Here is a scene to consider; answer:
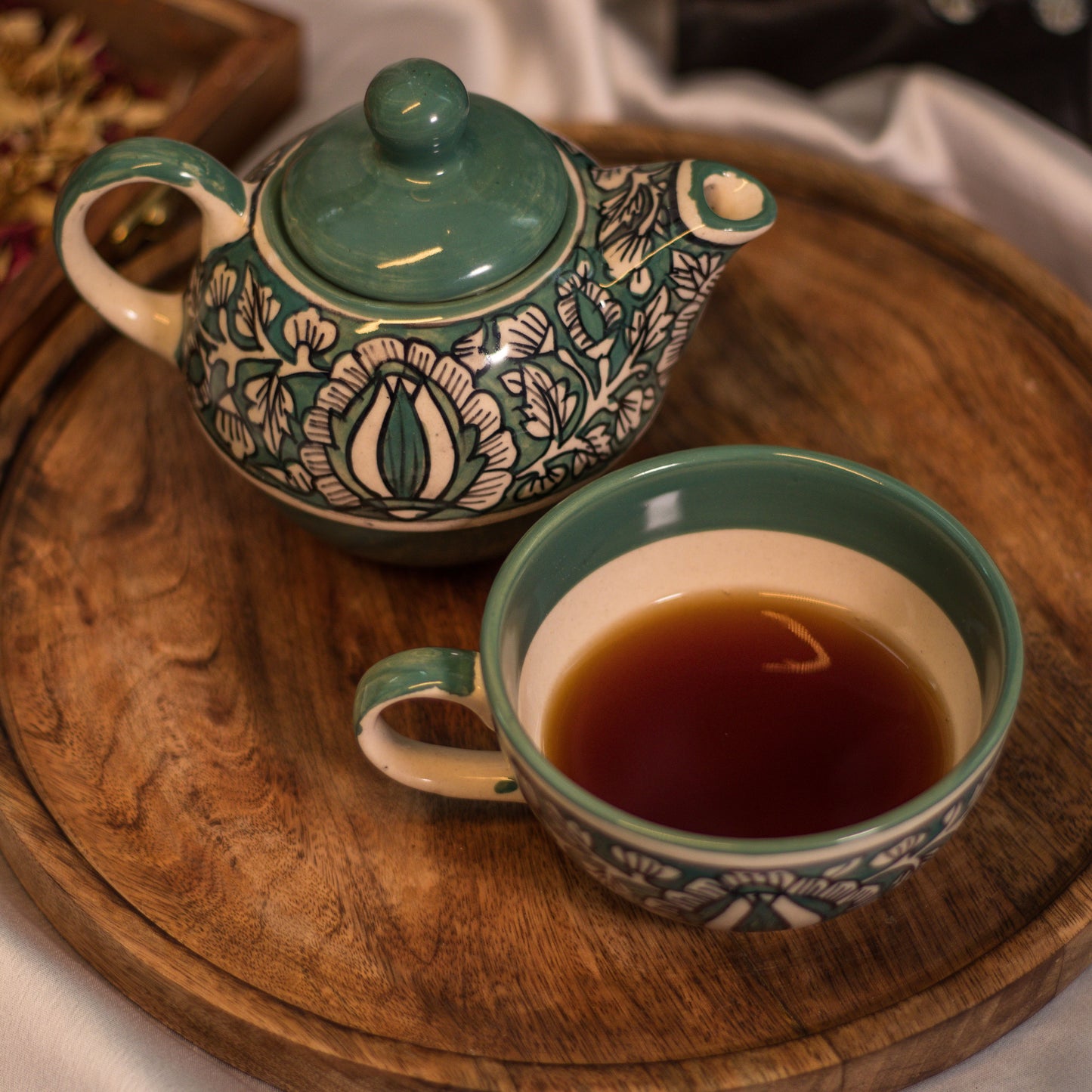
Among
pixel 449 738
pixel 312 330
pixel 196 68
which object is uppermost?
pixel 312 330

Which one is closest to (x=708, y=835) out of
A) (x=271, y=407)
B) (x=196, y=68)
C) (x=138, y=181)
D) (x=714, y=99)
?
(x=271, y=407)

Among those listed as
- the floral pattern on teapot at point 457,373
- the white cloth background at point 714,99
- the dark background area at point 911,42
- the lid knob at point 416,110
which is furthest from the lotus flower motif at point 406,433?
the dark background area at point 911,42

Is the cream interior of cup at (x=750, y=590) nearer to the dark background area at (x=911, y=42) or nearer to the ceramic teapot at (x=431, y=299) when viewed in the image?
the ceramic teapot at (x=431, y=299)

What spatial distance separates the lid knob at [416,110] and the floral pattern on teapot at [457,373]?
0.09 meters

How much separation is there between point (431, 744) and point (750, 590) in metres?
0.21

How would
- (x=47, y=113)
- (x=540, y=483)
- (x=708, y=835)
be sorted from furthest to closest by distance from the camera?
(x=47, y=113)
(x=540, y=483)
(x=708, y=835)

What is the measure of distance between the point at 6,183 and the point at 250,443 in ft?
1.69

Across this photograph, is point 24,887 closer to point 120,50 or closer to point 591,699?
point 591,699

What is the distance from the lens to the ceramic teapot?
681 millimetres

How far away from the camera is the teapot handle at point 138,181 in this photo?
71 cm

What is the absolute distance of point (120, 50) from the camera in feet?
4.13

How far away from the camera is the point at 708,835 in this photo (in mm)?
620

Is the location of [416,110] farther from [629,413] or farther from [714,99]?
[714,99]

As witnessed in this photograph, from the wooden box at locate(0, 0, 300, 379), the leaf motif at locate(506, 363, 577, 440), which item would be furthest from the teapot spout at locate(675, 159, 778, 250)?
the wooden box at locate(0, 0, 300, 379)
